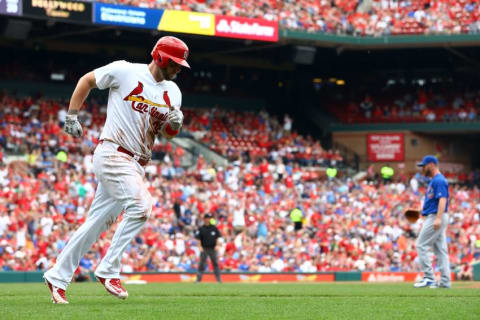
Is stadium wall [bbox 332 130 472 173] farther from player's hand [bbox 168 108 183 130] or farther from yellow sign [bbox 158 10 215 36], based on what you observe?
player's hand [bbox 168 108 183 130]

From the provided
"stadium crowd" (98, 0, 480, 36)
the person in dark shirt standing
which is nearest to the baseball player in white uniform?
the person in dark shirt standing

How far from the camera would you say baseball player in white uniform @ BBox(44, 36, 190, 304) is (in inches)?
329

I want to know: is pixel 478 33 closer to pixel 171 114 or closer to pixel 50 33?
pixel 50 33

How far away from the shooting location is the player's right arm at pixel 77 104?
8.09 m

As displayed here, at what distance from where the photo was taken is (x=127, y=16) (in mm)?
28578

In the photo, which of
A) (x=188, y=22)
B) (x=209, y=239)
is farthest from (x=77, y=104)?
(x=188, y=22)

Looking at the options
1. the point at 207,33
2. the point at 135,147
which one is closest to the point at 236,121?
the point at 207,33

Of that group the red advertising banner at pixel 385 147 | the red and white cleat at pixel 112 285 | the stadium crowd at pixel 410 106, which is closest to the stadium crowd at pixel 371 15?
the stadium crowd at pixel 410 106

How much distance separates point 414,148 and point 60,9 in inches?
630

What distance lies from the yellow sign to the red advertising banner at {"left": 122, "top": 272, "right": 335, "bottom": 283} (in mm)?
9004

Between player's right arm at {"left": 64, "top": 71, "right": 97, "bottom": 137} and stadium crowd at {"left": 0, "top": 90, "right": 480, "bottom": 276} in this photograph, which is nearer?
player's right arm at {"left": 64, "top": 71, "right": 97, "bottom": 137}

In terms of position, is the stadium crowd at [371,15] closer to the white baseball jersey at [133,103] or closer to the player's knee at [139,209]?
the white baseball jersey at [133,103]

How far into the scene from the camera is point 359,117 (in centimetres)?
3856

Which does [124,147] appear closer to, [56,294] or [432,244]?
[56,294]
